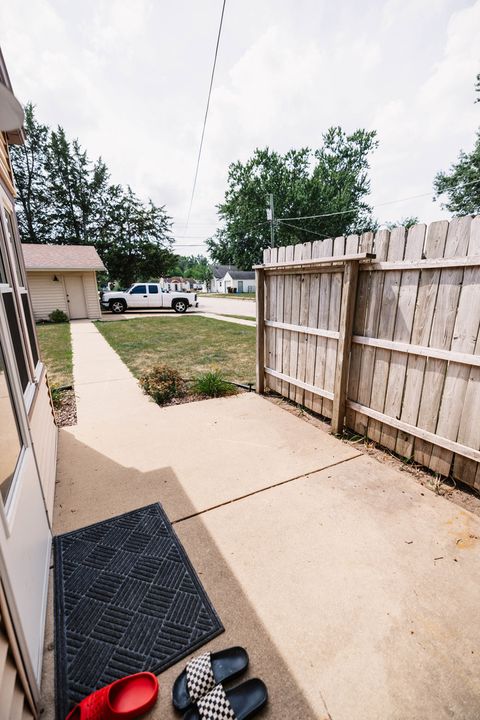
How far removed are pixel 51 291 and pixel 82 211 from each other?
52.9 ft

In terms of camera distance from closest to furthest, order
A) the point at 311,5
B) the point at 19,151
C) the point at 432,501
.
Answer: the point at 432,501
the point at 311,5
the point at 19,151

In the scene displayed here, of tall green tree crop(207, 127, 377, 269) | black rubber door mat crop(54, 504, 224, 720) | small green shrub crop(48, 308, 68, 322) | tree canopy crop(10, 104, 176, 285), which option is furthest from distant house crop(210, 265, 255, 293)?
black rubber door mat crop(54, 504, 224, 720)

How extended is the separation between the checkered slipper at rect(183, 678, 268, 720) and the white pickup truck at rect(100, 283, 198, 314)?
17853 millimetres

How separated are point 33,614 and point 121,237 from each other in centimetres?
2921

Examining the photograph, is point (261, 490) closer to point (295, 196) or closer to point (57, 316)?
point (57, 316)

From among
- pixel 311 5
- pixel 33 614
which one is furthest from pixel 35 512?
pixel 311 5

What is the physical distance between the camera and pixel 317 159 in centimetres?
3023

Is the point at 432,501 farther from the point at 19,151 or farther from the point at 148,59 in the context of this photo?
the point at 19,151

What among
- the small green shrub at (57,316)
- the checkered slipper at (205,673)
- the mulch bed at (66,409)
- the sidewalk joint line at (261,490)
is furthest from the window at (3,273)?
the small green shrub at (57,316)

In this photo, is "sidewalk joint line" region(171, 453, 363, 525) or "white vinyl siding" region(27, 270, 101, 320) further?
"white vinyl siding" region(27, 270, 101, 320)

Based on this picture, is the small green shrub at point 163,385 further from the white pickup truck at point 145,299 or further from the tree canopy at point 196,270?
the tree canopy at point 196,270

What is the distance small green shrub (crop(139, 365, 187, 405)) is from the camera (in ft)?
14.8

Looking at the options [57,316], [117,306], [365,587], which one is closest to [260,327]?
[365,587]

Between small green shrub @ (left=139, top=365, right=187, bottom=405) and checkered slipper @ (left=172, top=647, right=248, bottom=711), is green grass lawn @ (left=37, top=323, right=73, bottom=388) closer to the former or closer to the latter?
small green shrub @ (left=139, top=365, right=187, bottom=405)
